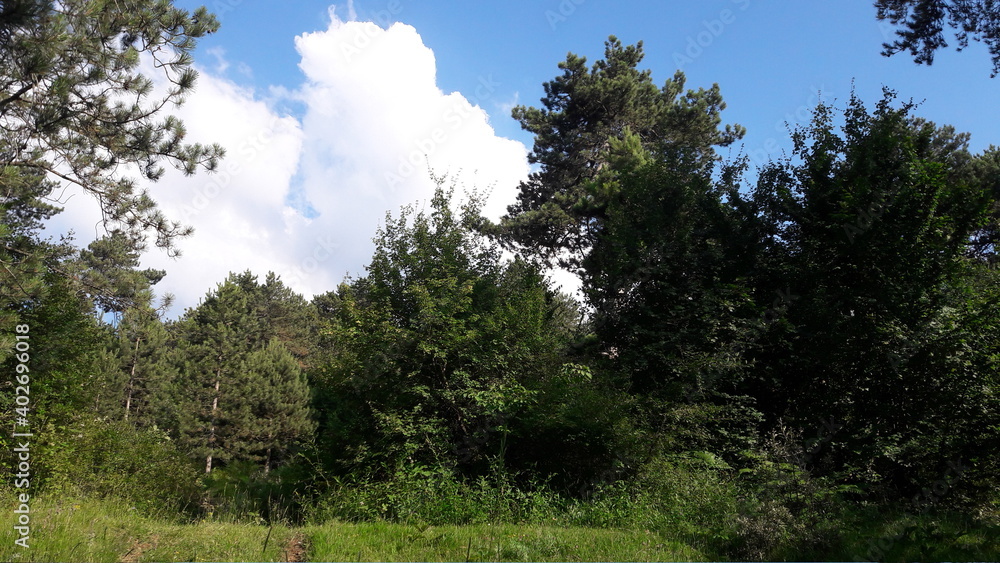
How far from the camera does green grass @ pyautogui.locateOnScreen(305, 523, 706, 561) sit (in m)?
5.72

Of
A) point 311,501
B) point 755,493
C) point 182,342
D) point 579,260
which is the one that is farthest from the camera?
point 182,342

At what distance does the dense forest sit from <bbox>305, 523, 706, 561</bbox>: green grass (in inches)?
40.0

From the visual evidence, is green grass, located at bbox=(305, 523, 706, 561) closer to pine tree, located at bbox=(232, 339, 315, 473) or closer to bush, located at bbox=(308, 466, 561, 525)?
bush, located at bbox=(308, 466, 561, 525)

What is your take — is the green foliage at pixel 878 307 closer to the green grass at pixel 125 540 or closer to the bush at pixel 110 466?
the green grass at pixel 125 540

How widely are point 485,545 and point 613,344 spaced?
9557 mm

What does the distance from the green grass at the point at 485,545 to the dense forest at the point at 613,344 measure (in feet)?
3.33

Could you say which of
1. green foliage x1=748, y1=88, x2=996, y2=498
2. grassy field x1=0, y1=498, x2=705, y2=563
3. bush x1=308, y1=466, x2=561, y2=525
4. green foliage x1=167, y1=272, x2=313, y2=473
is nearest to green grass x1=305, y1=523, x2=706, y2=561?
grassy field x1=0, y1=498, x2=705, y2=563

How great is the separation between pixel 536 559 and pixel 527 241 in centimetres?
1547

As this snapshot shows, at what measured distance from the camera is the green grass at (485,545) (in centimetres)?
572

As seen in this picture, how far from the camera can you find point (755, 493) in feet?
23.6

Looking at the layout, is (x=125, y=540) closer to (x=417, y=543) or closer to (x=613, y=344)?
(x=417, y=543)

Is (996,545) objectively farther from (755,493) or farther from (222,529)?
(222,529)

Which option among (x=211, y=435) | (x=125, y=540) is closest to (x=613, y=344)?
(x=125, y=540)

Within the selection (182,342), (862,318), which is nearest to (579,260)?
(862,318)
